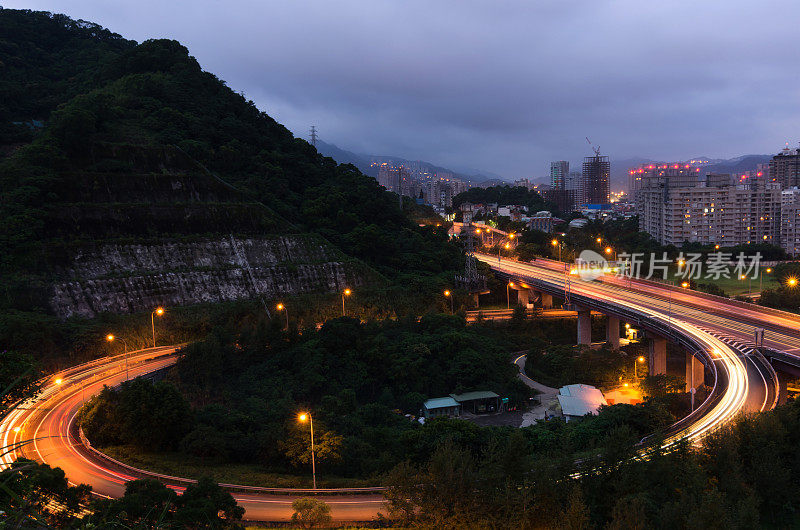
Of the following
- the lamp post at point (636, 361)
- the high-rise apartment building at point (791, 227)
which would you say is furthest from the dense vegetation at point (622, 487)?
the high-rise apartment building at point (791, 227)

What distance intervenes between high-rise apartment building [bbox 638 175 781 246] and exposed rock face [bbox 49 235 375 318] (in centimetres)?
6623

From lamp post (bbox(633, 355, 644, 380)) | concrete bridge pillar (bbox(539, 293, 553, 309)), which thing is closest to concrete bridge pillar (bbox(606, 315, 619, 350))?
lamp post (bbox(633, 355, 644, 380))

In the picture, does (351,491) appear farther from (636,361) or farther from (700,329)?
(636,361)

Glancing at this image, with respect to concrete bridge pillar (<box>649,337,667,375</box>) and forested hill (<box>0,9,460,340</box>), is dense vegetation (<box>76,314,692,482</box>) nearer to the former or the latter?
concrete bridge pillar (<box>649,337,667,375</box>)

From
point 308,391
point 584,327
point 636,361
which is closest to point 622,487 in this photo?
point 308,391

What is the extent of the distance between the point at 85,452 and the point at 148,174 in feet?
98.2

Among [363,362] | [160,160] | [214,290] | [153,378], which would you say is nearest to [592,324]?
[363,362]

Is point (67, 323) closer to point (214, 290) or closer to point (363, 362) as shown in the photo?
point (214, 290)

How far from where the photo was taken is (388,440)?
23766 millimetres

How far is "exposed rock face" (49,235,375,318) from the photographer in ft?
119

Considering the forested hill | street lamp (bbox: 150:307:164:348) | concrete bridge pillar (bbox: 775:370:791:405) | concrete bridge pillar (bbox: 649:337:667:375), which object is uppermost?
the forested hill

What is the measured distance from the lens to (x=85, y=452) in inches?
819

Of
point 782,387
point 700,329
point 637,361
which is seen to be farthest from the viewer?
point 637,361

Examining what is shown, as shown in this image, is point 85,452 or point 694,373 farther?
point 694,373
